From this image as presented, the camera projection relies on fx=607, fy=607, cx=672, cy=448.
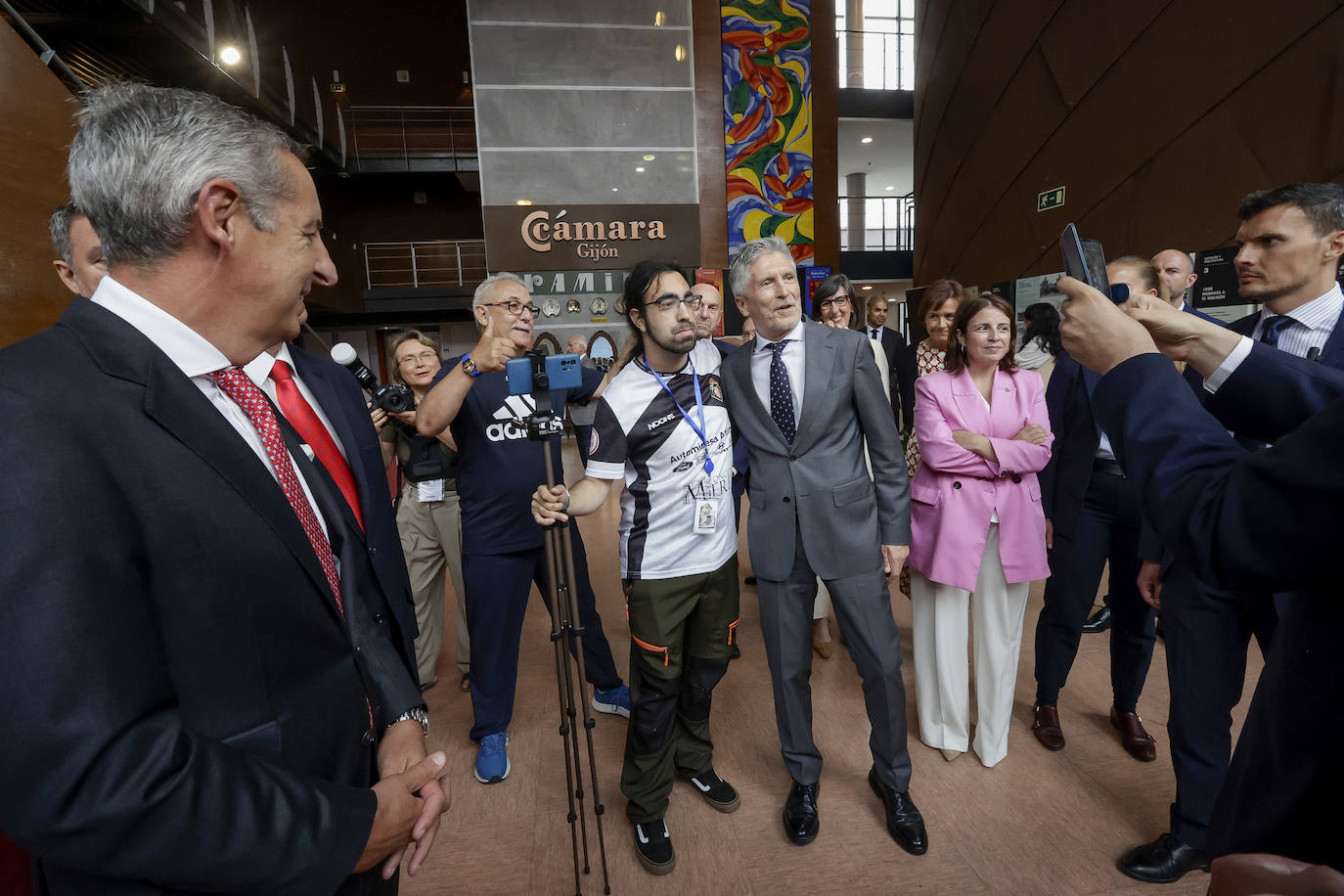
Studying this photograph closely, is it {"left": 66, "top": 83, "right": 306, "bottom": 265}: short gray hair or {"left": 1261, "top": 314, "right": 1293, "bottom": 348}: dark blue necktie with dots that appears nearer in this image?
{"left": 66, "top": 83, "right": 306, "bottom": 265}: short gray hair

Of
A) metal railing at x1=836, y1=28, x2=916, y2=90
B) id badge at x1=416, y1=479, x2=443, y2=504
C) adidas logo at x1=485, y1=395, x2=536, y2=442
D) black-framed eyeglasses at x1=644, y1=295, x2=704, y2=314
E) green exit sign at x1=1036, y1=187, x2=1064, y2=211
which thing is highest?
metal railing at x1=836, y1=28, x2=916, y2=90

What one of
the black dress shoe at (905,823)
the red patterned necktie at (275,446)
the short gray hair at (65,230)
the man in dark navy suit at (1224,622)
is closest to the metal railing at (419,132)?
the short gray hair at (65,230)

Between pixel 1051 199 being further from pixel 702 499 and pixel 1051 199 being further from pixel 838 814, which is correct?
pixel 838 814

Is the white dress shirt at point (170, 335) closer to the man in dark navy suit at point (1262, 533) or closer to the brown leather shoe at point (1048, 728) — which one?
the man in dark navy suit at point (1262, 533)

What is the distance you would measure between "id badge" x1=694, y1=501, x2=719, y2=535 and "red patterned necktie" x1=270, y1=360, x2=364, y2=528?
1036 millimetres

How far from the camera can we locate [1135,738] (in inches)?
95.0

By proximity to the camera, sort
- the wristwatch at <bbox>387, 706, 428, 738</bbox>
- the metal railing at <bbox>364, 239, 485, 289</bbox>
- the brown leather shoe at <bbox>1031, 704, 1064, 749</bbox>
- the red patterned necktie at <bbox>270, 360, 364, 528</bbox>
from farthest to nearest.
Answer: the metal railing at <bbox>364, 239, 485, 289</bbox>, the brown leather shoe at <bbox>1031, 704, 1064, 749</bbox>, the red patterned necktie at <bbox>270, 360, 364, 528</bbox>, the wristwatch at <bbox>387, 706, 428, 738</bbox>

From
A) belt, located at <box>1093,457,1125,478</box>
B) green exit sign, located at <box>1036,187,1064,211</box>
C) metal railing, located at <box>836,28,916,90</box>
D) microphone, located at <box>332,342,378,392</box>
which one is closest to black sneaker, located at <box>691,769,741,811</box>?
microphone, located at <box>332,342,378,392</box>

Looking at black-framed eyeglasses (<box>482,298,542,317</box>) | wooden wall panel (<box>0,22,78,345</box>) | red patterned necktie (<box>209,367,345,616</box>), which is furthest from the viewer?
wooden wall panel (<box>0,22,78,345</box>)

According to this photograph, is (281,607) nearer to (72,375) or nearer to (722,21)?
(72,375)

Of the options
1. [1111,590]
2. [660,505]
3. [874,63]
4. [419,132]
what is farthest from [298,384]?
[874,63]

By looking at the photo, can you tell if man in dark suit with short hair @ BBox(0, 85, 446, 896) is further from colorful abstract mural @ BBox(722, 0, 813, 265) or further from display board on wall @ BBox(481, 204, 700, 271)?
colorful abstract mural @ BBox(722, 0, 813, 265)

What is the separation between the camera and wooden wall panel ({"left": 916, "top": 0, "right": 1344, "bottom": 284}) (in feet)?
11.5

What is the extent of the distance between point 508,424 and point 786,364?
45.8 inches
